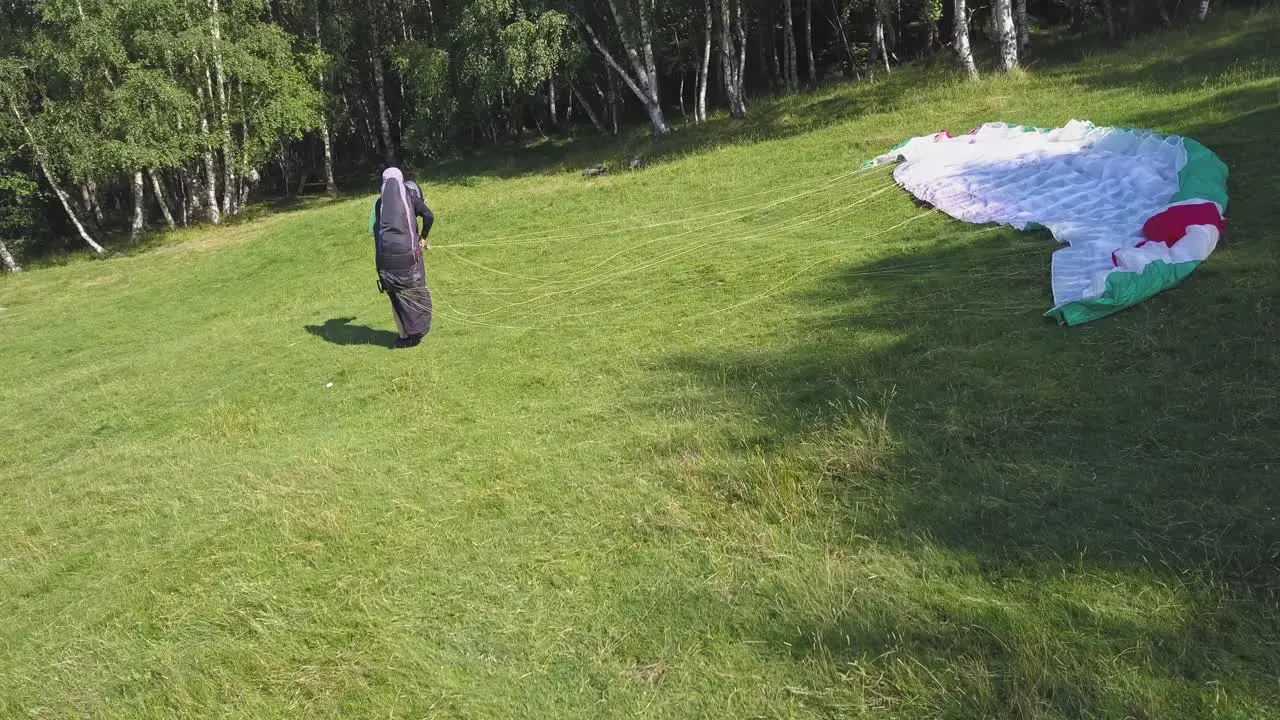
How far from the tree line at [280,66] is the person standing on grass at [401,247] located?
41.5 ft

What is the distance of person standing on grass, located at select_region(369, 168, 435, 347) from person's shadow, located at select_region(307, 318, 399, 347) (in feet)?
1.98

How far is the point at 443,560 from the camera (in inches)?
166

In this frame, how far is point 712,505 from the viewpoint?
4.20 meters

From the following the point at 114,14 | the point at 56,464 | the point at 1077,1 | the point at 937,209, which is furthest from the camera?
the point at 1077,1

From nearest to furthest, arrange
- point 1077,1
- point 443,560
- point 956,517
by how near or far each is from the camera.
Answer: point 956,517
point 443,560
point 1077,1

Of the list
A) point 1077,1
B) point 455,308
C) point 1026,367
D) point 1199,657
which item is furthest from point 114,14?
point 1077,1

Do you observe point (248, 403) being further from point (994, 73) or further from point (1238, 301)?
point (994, 73)

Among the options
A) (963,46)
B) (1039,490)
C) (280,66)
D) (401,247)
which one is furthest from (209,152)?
(1039,490)

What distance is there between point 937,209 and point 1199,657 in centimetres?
740

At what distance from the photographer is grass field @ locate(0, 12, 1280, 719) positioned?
2998mm

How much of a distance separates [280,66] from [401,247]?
18.7 metres

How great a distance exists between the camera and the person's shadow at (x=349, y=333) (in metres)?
9.61

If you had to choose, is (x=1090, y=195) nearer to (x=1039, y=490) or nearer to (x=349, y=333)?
(x=1039, y=490)

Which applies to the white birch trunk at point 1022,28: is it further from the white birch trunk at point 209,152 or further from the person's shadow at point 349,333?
the white birch trunk at point 209,152
